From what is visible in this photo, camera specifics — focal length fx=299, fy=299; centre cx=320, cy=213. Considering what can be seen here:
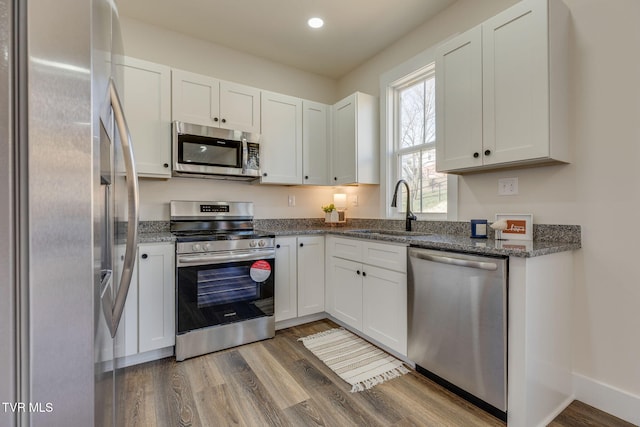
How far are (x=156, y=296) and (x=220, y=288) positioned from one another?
0.45m

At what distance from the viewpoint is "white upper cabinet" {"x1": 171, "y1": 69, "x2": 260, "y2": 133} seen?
2.58 metres

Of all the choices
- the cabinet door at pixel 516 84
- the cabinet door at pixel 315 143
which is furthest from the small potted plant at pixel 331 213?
the cabinet door at pixel 516 84

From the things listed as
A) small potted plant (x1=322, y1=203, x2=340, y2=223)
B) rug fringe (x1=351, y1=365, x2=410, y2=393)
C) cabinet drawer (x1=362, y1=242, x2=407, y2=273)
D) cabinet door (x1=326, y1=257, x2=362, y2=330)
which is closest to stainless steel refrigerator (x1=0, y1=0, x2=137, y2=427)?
rug fringe (x1=351, y1=365, x2=410, y2=393)

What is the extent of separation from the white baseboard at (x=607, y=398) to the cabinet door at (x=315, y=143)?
8.47 ft

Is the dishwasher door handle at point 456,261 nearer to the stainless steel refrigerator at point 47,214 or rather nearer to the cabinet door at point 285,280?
the cabinet door at point 285,280

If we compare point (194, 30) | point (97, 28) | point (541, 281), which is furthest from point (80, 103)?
point (194, 30)

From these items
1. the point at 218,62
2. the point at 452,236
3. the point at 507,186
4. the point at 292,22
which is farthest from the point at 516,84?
the point at 218,62

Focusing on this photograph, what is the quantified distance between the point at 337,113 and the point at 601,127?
2.25 m

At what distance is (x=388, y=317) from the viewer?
2.23 m

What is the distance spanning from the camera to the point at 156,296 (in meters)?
2.20

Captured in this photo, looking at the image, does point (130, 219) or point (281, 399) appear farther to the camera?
point (281, 399)

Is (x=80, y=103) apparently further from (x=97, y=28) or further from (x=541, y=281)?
(x=541, y=281)

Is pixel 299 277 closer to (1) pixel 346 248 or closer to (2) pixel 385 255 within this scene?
(1) pixel 346 248

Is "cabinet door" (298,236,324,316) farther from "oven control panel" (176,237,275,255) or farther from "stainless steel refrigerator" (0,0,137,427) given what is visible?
"stainless steel refrigerator" (0,0,137,427)
